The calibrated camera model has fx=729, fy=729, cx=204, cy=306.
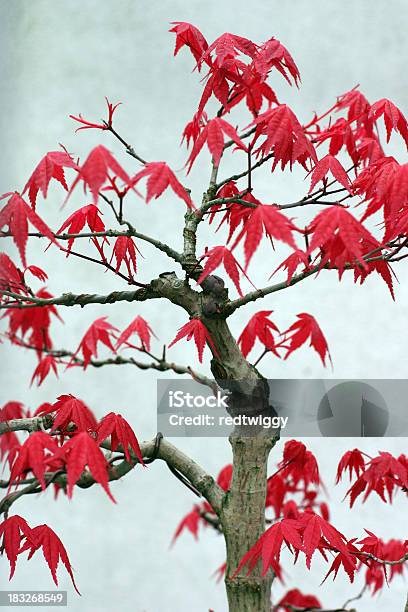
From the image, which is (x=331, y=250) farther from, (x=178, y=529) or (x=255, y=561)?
(x=178, y=529)

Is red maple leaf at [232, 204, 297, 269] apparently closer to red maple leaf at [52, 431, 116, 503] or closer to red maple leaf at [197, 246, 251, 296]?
red maple leaf at [197, 246, 251, 296]

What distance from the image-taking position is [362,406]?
60.2 inches

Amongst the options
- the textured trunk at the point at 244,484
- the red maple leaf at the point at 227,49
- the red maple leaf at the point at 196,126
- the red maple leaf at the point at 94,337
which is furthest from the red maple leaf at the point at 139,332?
the red maple leaf at the point at 227,49

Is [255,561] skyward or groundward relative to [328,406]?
groundward

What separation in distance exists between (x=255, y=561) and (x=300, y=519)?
0.35 feet

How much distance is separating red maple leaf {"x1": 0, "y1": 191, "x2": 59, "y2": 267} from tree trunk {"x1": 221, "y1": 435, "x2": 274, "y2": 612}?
1.77 feet

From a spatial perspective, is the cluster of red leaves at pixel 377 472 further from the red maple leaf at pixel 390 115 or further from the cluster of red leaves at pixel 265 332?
the red maple leaf at pixel 390 115

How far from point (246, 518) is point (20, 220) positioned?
0.66 metres

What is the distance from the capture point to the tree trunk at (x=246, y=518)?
129 cm

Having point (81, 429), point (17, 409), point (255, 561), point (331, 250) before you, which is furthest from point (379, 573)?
point (331, 250)

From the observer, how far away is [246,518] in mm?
1294

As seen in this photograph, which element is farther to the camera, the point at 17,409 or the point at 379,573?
the point at 379,573

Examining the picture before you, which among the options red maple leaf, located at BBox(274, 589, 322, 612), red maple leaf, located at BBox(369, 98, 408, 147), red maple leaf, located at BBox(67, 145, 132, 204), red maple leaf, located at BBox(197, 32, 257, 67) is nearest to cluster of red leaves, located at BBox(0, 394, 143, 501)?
red maple leaf, located at BBox(67, 145, 132, 204)

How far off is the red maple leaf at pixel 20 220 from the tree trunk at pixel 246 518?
1.77 ft
